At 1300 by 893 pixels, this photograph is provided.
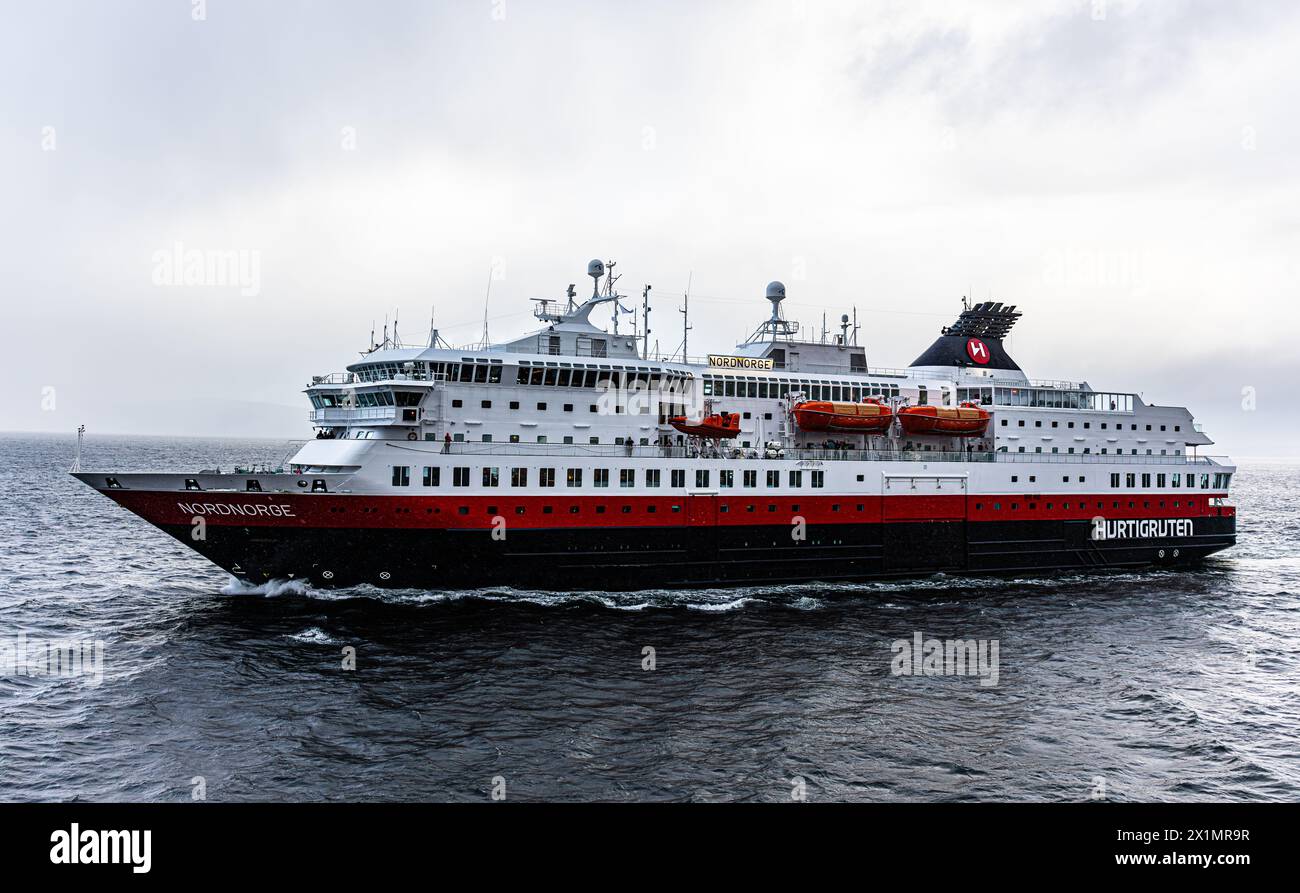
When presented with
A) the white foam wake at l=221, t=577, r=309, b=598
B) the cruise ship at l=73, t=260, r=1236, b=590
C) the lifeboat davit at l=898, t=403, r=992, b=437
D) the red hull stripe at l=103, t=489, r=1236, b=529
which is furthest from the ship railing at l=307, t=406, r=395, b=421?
the lifeboat davit at l=898, t=403, r=992, b=437

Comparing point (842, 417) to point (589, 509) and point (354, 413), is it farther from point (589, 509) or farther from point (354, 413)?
point (354, 413)

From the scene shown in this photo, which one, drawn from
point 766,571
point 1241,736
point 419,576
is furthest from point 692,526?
point 1241,736

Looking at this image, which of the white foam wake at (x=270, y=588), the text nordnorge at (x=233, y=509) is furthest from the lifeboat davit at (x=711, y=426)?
the white foam wake at (x=270, y=588)

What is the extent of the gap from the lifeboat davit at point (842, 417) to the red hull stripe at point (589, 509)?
3.30 metres

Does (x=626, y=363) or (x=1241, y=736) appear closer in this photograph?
(x=1241, y=736)

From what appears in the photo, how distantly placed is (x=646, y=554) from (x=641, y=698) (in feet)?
36.1

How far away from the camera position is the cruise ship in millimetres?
28656

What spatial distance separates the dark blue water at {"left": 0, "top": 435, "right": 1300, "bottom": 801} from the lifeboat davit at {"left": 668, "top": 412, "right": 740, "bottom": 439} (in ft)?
22.0

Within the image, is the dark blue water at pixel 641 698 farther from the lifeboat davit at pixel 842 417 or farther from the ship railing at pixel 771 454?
the lifeboat davit at pixel 842 417

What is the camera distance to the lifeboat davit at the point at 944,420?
122 feet

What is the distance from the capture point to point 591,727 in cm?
1880
